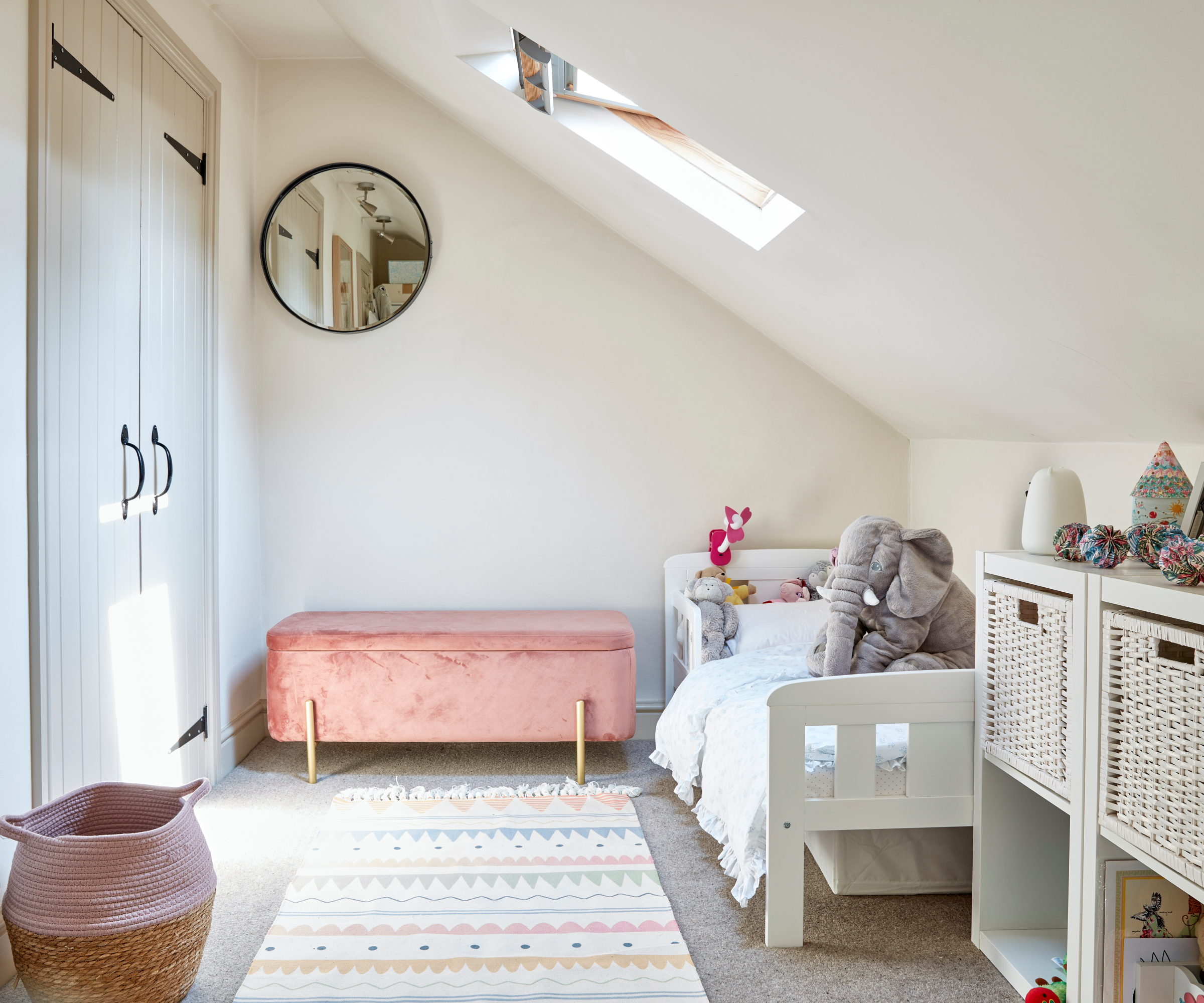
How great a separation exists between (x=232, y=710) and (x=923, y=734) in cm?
225

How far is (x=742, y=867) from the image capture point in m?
1.91

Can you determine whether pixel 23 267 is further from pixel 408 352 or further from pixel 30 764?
pixel 408 352

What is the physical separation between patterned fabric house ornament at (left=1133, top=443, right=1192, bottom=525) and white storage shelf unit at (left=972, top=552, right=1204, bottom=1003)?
92 millimetres

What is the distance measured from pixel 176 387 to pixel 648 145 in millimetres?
1492

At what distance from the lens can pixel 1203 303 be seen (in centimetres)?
123

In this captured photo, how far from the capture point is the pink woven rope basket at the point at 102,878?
1.56 metres

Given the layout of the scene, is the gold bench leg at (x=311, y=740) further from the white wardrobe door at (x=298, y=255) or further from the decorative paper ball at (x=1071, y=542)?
the decorative paper ball at (x=1071, y=542)

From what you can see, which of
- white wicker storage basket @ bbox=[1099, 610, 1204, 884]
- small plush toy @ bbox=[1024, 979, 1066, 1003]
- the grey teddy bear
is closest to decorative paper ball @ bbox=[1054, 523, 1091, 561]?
white wicker storage basket @ bbox=[1099, 610, 1204, 884]

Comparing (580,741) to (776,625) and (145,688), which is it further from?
(145,688)

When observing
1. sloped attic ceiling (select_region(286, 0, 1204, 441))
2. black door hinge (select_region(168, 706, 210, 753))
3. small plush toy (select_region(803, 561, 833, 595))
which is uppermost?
sloped attic ceiling (select_region(286, 0, 1204, 441))

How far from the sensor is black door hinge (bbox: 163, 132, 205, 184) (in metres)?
2.55

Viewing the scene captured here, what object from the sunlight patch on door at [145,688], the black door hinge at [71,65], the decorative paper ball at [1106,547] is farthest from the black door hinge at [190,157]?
the decorative paper ball at [1106,547]

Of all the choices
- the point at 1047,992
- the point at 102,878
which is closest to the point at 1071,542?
the point at 1047,992

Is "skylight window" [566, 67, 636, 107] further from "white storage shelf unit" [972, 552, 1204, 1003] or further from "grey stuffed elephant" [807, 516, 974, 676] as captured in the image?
"white storage shelf unit" [972, 552, 1204, 1003]
